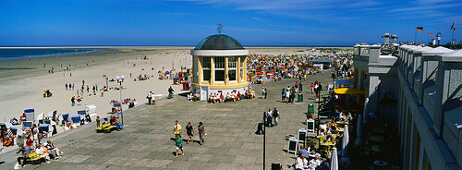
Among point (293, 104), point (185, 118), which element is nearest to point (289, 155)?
point (185, 118)

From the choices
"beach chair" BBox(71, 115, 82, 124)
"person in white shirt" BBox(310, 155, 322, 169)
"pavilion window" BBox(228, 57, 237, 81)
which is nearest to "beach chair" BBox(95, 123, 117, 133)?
"beach chair" BBox(71, 115, 82, 124)

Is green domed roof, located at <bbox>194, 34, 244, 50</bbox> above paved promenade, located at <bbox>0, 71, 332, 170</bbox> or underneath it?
above

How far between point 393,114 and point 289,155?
276 inches

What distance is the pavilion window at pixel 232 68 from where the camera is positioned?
2564 centimetres

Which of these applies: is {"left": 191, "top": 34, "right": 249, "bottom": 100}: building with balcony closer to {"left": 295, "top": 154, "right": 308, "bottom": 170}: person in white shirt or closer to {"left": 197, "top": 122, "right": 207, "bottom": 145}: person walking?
{"left": 197, "top": 122, "right": 207, "bottom": 145}: person walking

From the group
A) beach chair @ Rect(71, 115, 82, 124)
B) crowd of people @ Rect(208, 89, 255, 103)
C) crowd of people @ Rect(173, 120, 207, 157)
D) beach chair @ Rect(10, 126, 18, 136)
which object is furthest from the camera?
crowd of people @ Rect(208, 89, 255, 103)

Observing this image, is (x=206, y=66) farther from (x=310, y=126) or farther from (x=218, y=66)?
(x=310, y=126)

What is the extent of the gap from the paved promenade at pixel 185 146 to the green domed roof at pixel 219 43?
542cm

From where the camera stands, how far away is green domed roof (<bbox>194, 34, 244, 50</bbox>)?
2514cm

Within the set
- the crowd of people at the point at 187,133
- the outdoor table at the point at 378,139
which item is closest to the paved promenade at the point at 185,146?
the crowd of people at the point at 187,133

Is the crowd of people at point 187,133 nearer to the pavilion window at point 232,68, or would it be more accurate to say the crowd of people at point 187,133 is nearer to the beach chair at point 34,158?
the beach chair at point 34,158

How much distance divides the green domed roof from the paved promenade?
5.42 meters

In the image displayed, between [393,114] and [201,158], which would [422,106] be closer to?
[201,158]

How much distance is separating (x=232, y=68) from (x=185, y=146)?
40.7ft
